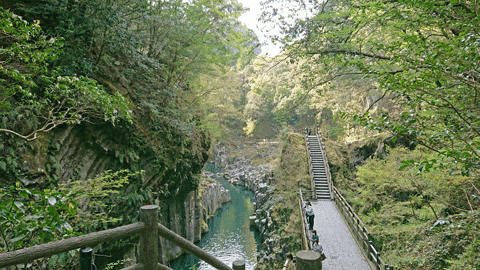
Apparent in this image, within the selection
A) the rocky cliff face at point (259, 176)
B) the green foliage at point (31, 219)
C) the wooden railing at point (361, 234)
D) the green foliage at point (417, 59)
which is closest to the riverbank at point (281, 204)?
the rocky cliff face at point (259, 176)

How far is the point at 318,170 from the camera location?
18.2m

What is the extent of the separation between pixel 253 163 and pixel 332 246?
98.6 feet

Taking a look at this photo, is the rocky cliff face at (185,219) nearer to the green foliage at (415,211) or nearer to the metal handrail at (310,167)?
the metal handrail at (310,167)

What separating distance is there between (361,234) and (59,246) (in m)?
10.4

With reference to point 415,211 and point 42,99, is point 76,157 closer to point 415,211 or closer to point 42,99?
point 42,99

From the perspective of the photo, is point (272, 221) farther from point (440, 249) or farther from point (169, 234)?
point (169, 234)

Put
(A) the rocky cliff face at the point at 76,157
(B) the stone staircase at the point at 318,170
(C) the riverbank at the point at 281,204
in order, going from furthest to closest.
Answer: (B) the stone staircase at the point at 318,170
(C) the riverbank at the point at 281,204
(A) the rocky cliff face at the point at 76,157

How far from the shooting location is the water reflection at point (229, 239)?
15477mm

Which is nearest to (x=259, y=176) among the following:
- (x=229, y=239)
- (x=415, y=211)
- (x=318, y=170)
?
(x=229, y=239)

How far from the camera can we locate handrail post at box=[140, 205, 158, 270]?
220cm

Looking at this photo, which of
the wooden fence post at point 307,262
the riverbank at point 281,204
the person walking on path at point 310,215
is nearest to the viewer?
the wooden fence post at point 307,262

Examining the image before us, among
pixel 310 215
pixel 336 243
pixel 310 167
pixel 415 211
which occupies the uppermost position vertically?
pixel 310 167

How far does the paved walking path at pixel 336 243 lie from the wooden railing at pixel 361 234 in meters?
0.22

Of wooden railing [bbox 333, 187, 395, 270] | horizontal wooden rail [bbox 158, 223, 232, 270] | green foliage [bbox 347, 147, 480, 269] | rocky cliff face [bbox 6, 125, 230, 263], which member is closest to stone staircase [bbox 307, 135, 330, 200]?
wooden railing [bbox 333, 187, 395, 270]
